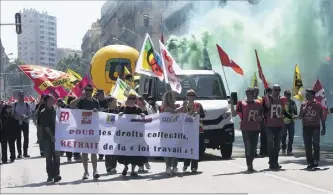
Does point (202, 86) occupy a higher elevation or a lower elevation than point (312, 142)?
higher

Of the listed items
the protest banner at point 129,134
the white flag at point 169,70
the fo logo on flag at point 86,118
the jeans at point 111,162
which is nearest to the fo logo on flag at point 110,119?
the protest banner at point 129,134

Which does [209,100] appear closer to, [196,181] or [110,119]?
[110,119]

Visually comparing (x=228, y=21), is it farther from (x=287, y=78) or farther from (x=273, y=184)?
(x=273, y=184)

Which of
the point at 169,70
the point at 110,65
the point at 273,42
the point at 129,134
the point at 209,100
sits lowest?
the point at 129,134

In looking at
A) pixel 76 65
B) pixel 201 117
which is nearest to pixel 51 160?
pixel 201 117

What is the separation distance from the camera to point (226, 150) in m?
16.1

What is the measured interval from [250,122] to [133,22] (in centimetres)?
7610

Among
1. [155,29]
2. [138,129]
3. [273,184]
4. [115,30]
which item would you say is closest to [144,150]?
[138,129]

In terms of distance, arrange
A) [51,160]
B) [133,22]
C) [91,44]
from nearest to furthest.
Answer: [51,160] → [133,22] → [91,44]

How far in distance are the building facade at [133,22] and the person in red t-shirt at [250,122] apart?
54.2 metres

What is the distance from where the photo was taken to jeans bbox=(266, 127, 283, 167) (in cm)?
1322

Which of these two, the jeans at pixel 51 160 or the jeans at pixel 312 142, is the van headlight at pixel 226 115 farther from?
the jeans at pixel 51 160

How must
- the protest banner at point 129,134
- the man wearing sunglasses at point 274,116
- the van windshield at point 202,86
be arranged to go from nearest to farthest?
the protest banner at point 129,134
the man wearing sunglasses at point 274,116
the van windshield at point 202,86

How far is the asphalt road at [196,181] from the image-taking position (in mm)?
10297
